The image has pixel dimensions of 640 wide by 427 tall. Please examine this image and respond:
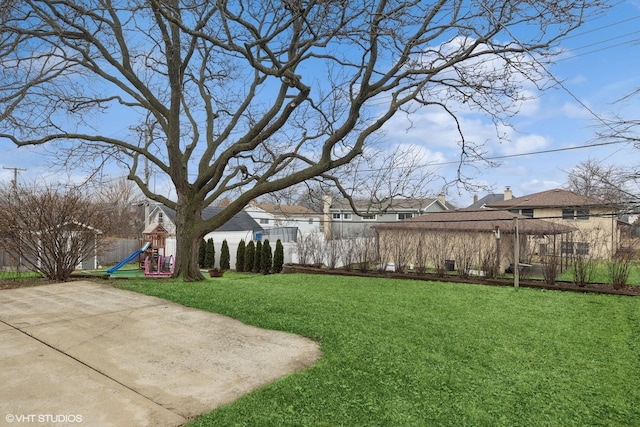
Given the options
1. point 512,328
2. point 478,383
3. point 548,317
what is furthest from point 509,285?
point 478,383

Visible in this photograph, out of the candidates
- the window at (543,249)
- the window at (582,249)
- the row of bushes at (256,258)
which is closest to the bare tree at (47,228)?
the row of bushes at (256,258)

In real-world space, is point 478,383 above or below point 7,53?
below

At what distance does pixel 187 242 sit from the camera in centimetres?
956

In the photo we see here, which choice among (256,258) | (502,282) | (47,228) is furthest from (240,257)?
(502,282)

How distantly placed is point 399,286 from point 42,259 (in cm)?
764

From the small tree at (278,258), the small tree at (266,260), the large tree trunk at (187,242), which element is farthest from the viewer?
the small tree at (266,260)

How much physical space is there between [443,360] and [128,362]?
286 cm

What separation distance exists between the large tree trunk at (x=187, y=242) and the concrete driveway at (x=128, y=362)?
3500mm

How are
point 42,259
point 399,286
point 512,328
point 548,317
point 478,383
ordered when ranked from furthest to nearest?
point 399,286
point 42,259
point 548,317
point 512,328
point 478,383

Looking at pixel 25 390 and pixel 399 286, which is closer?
pixel 25 390

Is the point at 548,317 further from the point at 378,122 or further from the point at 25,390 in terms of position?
the point at 25,390

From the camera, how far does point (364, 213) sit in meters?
10.5

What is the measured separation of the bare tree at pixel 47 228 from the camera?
853cm

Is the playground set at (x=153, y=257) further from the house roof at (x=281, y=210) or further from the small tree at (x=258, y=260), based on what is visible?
the house roof at (x=281, y=210)
